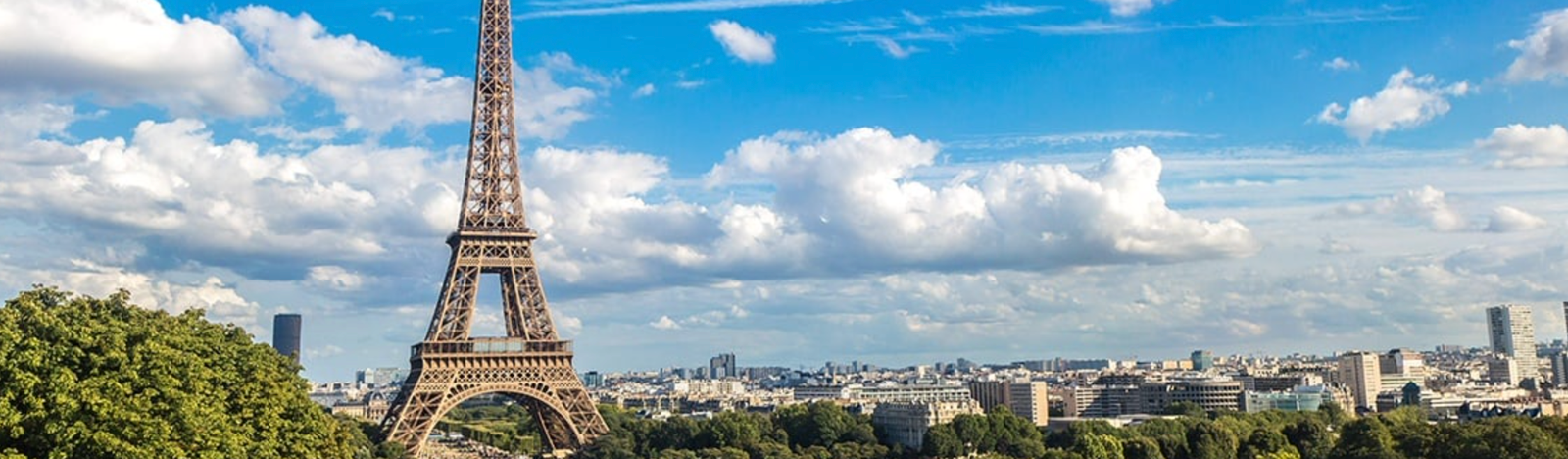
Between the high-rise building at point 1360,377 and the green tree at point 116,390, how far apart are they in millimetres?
167433

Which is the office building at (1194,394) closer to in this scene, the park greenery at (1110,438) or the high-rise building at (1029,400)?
the high-rise building at (1029,400)

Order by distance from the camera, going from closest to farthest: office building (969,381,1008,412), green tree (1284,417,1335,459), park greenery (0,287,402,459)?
park greenery (0,287,402,459) → green tree (1284,417,1335,459) → office building (969,381,1008,412)

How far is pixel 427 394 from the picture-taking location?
7694 cm

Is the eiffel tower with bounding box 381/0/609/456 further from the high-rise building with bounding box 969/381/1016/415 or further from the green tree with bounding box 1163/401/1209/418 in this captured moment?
the high-rise building with bounding box 969/381/1016/415

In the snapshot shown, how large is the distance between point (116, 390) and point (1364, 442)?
2411 inches

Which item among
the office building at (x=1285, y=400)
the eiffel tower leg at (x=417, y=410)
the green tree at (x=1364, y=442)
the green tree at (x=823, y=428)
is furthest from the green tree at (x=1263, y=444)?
the office building at (x=1285, y=400)

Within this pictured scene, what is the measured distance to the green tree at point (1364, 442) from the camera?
6819 cm

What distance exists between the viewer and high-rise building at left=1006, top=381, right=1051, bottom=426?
6161 inches

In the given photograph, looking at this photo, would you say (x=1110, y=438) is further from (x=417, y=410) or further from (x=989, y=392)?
(x=989, y=392)

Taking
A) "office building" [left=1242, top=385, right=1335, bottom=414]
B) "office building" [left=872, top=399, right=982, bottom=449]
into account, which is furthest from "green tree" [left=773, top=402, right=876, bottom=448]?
"office building" [left=1242, top=385, right=1335, bottom=414]

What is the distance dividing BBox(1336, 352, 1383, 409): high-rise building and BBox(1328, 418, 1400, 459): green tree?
113 m

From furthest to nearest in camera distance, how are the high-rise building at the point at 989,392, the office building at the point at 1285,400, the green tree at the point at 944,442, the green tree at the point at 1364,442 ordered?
1. the high-rise building at the point at 989,392
2. the office building at the point at 1285,400
3. the green tree at the point at 944,442
4. the green tree at the point at 1364,442

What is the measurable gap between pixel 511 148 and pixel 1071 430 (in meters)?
44.4

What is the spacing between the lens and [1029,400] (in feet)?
520
